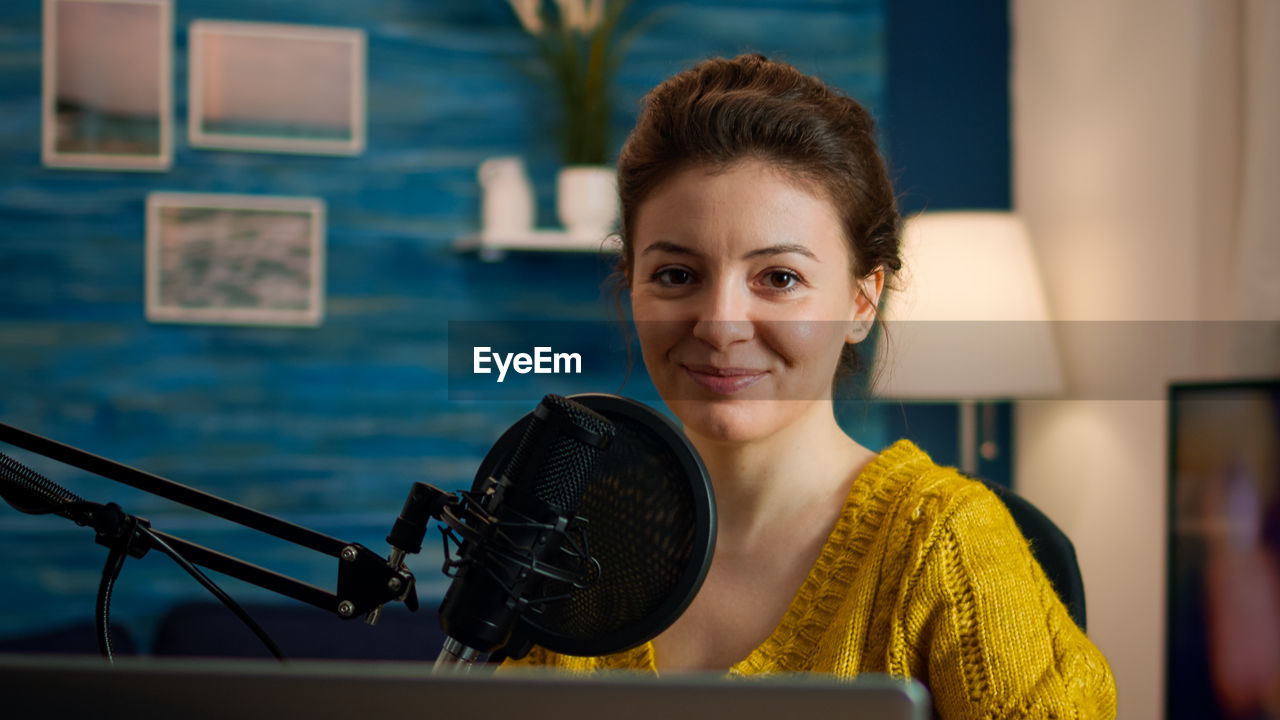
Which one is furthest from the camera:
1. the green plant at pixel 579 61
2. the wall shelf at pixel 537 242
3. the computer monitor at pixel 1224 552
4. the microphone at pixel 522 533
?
the green plant at pixel 579 61

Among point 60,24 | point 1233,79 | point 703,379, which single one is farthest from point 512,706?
point 60,24

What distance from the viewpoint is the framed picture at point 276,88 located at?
8.84ft

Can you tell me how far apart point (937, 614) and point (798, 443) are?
0.80 feet

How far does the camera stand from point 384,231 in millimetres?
2744

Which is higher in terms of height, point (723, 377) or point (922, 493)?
point (723, 377)

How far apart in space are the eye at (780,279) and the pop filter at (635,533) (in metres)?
0.41

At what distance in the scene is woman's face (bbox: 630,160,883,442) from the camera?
948 mm

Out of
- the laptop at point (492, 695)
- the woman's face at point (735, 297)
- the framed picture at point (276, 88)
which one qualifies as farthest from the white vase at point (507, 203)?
the laptop at point (492, 695)

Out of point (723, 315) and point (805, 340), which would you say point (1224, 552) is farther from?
point (723, 315)

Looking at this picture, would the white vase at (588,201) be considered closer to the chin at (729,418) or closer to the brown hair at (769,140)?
the brown hair at (769,140)

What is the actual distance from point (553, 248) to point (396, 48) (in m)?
0.73

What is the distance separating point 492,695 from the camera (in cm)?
34

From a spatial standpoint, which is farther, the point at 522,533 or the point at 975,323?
the point at 975,323

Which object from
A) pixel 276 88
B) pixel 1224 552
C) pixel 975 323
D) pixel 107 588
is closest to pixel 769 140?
pixel 107 588
